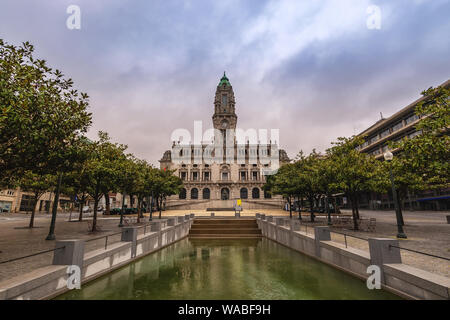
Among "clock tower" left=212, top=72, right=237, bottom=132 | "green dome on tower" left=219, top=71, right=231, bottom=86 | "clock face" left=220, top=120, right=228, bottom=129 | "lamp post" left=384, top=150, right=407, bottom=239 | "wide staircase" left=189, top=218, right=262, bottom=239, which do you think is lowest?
"wide staircase" left=189, top=218, right=262, bottom=239

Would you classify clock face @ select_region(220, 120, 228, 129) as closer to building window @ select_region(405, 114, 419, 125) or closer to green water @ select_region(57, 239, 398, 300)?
building window @ select_region(405, 114, 419, 125)

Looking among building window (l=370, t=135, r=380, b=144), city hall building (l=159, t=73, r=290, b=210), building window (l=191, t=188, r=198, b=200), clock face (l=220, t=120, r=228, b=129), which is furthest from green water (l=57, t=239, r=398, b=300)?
clock face (l=220, t=120, r=228, b=129)

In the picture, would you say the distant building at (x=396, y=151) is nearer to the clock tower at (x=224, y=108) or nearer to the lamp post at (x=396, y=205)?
the lamp post at (x=396, y=205)

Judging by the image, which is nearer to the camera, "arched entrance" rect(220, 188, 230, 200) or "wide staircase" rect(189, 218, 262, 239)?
"wide staircase" rect(189, 218, 262, 239)

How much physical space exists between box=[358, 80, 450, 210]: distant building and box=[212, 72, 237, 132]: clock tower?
42.1m

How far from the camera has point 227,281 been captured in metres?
7.45

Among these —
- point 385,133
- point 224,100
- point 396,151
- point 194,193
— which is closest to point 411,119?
point 396,151

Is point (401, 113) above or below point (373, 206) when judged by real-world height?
above

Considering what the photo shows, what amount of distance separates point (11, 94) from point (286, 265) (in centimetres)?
1217

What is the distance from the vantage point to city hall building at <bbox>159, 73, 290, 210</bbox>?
216 feet

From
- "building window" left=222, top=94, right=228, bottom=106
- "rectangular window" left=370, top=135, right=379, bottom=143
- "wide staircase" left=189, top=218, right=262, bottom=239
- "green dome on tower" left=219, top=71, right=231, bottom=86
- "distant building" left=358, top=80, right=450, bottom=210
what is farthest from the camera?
"green dome on tower" left=219, top=71, right=231, bottom=86
